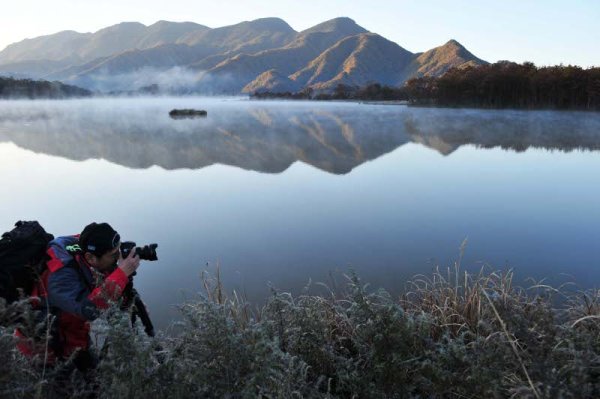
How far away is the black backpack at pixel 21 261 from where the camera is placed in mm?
2492

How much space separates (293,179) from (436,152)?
7.29m

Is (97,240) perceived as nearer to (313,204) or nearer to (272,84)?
(313,204)

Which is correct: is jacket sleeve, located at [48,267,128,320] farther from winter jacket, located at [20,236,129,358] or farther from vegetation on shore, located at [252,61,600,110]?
vegetation on shore, located at [252,61,600,110]

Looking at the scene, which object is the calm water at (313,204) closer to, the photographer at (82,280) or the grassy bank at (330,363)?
the photographer at (82,280)

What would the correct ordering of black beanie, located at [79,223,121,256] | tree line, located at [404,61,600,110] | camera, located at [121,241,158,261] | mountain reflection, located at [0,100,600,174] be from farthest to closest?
tree line, located at [404,61,600,110]
mountain reflection, located at [0,100,600,174]
camera, located at [121,241,158,261]
black beanie, located at [79,223,121,256]

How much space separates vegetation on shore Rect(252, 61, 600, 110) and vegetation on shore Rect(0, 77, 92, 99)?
69.2m

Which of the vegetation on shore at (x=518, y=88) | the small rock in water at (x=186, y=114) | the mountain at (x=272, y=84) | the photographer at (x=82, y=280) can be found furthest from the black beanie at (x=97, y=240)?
the mountain at (x=272, y=84)

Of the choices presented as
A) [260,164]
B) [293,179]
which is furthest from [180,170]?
[293,179]

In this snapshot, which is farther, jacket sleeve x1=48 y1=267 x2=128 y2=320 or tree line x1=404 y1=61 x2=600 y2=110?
tree line x1=404 y1=61 x2=600 y2=110

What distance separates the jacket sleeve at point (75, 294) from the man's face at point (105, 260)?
0.12 m

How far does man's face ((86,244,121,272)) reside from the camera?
2670mm

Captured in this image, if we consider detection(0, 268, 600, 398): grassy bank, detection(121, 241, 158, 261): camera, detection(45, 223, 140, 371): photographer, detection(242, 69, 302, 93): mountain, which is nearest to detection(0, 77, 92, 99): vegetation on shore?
detection(242, 69, 302, 93): mountain

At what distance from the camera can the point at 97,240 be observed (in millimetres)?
2631

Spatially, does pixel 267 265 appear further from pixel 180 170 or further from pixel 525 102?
pixel 525 102
